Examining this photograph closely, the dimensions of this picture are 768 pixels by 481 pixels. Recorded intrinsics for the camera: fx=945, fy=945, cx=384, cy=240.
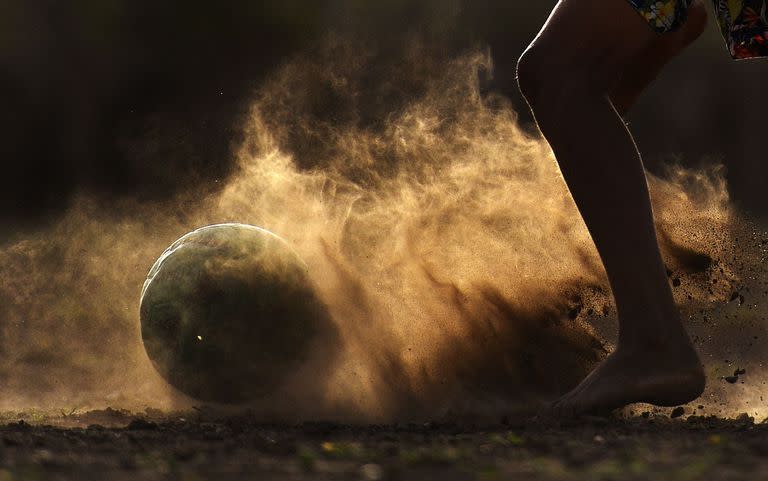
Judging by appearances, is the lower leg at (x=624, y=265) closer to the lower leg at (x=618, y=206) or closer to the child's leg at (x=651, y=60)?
the lower leg at (x=618, y=206)

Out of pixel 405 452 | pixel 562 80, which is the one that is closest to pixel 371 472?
pixel 405 452

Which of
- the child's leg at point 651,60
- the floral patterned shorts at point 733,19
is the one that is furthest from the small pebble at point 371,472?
the child's leg at point 651,60

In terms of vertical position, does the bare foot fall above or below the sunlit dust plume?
below

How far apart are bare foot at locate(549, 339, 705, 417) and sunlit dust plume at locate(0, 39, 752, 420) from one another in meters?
0.94

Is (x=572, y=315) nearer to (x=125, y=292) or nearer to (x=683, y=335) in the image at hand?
(x=683, y=335)

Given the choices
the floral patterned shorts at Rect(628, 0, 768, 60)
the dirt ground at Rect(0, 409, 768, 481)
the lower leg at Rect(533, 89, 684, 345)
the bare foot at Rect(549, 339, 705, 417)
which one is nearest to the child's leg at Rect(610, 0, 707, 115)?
the floral patterned shorts at Rect(628, 0, 768, 60)

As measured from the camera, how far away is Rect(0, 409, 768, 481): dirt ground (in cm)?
202

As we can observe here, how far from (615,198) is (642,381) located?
0.62 meters

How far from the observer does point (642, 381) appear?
3146 millimetres

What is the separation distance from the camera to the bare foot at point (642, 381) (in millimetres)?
3156

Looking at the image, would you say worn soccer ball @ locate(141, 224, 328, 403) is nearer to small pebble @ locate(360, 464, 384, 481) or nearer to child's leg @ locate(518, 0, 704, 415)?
child's leg @ locate(518, 0, 704, 415)

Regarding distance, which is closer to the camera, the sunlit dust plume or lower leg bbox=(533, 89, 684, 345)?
lower leg bbox=(533, 89, 684, 345)

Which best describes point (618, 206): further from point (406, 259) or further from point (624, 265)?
point (406, 259)

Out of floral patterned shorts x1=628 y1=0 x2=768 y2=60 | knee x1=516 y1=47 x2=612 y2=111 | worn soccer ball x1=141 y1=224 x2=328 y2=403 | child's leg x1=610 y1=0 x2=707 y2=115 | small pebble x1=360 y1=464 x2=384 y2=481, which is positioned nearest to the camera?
small pebble x1=360 y1=464 x2=384 y2=481
